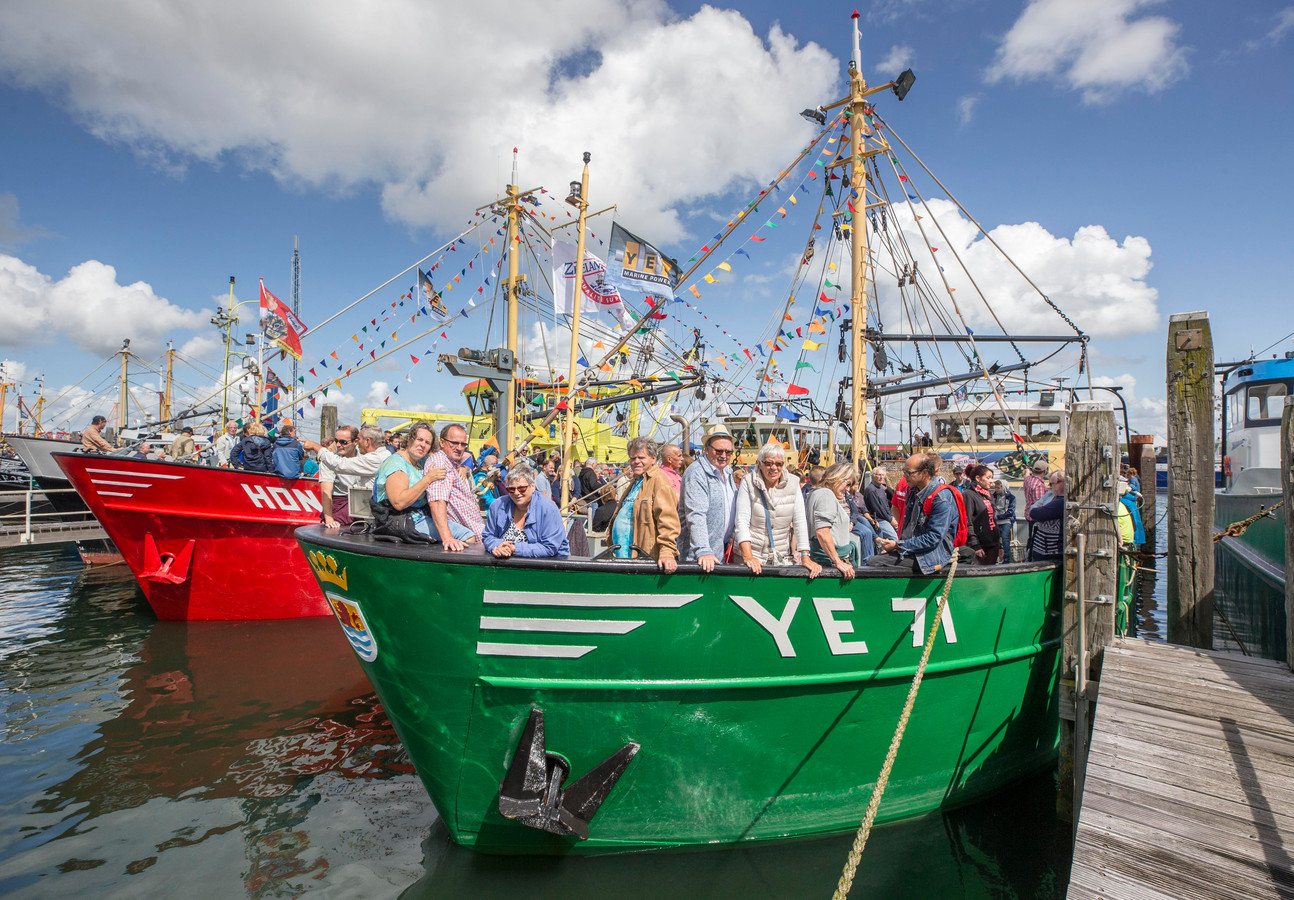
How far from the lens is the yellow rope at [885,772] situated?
8.76 ft

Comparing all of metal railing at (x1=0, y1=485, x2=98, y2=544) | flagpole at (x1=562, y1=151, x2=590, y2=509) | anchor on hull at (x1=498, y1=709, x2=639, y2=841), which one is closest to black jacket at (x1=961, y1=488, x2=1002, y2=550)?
anchor on hull at (x1=498, y1=709, x2=639, y2=841)

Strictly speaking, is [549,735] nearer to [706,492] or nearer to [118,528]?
[706,492]

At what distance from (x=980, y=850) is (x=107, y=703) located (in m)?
8.38

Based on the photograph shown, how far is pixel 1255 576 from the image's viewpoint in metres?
7.65

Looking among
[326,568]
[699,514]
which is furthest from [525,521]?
[326,568]

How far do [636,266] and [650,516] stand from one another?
25.8 feet

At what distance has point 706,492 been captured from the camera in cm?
427

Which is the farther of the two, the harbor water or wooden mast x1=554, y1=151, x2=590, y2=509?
wooden mast x1=554, y1=151, x2=590, y2=509

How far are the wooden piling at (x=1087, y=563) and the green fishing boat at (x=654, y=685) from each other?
2.46 feet

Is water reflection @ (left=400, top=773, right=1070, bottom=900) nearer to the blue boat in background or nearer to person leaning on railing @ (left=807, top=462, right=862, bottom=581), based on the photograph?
person leaning on railing @ (left=807, top=462, right=862, bottom=581)

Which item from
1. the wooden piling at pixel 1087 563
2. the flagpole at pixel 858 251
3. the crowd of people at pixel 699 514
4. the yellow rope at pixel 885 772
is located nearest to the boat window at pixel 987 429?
the flagpole at pixel 858 251

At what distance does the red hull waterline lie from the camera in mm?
9578

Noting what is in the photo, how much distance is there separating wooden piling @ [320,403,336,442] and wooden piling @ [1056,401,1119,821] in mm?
14051

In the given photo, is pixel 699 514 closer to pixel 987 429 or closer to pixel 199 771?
pixel 199 771
